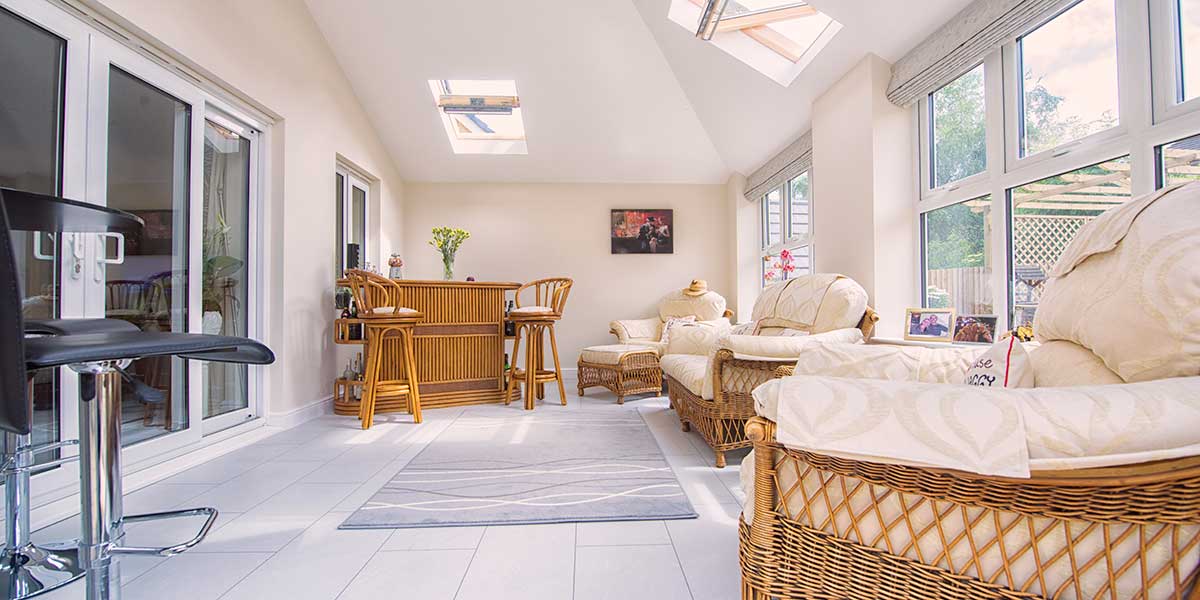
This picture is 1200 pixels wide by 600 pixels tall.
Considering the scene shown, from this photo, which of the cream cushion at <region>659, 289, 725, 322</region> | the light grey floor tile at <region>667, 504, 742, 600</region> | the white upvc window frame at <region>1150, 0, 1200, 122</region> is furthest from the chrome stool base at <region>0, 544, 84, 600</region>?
the cream cushion at <region>659, 289, 725, 322</region>

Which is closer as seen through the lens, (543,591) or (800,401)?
(800,401)

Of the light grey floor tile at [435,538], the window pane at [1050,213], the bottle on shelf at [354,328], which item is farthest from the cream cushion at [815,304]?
the bottle on shelf at [354,328]

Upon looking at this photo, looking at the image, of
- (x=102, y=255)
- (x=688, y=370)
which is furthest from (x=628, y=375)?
(x=102, y=255)

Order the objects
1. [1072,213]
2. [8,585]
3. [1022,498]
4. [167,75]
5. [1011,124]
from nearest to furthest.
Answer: [1022,498] → [8,585] → [1072,213] → [1011,124] → [167,75]

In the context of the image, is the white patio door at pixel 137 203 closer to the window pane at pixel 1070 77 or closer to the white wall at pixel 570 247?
the white wall at pixel 570 247

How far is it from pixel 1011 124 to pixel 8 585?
3.92m

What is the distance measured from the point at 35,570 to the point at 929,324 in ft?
11.6

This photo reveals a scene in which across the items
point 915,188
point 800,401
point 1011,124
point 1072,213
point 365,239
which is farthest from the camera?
point 365,239

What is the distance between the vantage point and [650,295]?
18.3 feet

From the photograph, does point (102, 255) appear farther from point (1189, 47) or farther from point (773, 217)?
point (773, 217)

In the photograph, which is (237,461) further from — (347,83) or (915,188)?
(915,188)

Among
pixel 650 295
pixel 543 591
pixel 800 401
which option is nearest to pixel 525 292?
pixel 650 295

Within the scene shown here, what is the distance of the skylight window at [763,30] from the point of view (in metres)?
3.23

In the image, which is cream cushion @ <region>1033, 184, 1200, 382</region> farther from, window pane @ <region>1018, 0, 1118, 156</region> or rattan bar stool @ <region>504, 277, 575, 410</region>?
rattan bar stool @ <region>504, 277, 575, 410</region>
